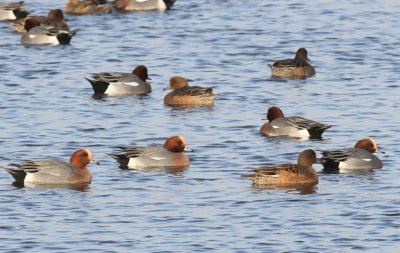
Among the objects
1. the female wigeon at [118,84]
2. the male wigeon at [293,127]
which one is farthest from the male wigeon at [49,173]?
the female wigeon at [118,84]

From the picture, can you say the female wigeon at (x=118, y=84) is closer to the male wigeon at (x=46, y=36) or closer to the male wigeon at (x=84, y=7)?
the male wigeon at (x=46, y=36)

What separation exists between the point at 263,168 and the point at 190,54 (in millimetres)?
16283

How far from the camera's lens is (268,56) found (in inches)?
1543

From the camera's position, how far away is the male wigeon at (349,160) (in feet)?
80.6

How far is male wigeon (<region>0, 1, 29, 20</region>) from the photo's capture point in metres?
46.0

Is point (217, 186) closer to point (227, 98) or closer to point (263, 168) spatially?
point (263, 168)

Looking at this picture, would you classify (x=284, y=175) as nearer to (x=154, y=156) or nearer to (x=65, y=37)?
(x=154, y=156)

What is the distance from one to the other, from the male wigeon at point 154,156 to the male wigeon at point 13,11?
2156cm

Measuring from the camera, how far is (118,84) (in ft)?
110

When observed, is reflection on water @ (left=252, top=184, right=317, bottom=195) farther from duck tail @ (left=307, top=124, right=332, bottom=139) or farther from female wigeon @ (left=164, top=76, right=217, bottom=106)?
female wigeon @ (left=164, top=76, right=217, bottom=106)

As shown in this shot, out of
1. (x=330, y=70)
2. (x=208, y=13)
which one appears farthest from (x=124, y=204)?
(x=208, y=13)

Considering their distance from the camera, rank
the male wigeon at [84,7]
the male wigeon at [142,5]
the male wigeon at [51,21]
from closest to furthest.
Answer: the male wigeon at [51,21], the male wigeon at [84,7], the male wigeon at [142,5]

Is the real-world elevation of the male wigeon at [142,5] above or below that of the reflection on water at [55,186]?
above

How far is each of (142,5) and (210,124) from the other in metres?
19.3
